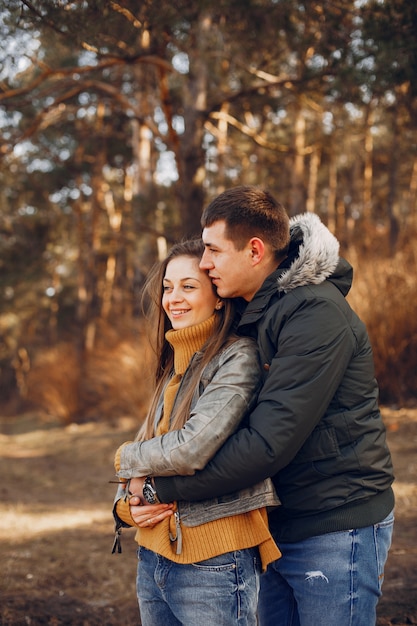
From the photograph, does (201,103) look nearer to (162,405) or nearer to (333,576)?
(162,405)

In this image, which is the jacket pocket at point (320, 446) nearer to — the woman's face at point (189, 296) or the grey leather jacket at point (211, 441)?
the grey leather jacket at point (211, 441)

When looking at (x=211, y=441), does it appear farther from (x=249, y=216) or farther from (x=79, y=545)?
(x=79, y=545)

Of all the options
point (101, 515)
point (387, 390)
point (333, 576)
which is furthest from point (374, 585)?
point (387, 390)

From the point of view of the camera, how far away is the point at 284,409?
2027mm

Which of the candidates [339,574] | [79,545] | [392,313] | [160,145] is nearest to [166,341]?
[339,574]

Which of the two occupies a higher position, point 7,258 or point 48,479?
point 7,258

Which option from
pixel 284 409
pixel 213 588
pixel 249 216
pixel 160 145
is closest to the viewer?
pixel 284 409

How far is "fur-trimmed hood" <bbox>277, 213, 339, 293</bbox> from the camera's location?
2266 millimetres

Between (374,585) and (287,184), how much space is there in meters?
19.5

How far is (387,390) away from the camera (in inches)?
368

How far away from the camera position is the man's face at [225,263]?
240cm

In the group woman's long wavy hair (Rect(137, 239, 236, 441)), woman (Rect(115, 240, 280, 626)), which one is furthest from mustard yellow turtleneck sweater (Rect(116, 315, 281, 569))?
woman's long wavy hair (Rect(137, 239, 236, 441))

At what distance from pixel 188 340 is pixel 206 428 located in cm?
45

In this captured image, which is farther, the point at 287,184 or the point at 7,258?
the point at 287,184
